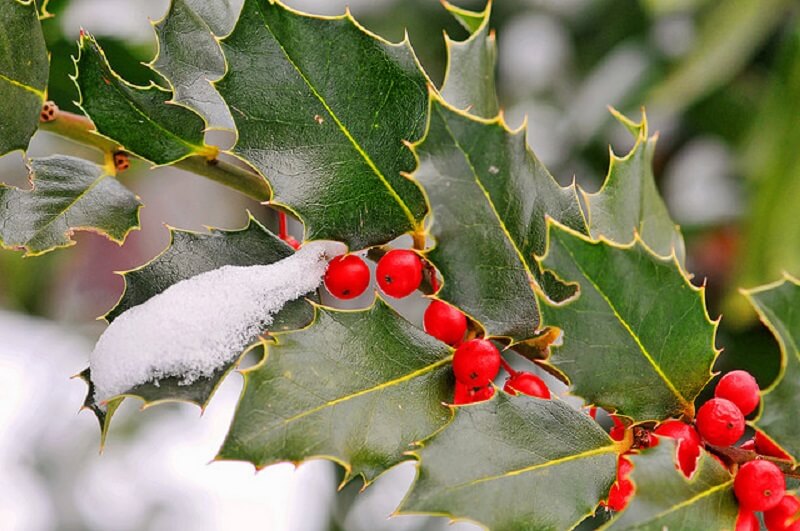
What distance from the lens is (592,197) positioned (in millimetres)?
648

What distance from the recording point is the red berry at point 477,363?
55cm

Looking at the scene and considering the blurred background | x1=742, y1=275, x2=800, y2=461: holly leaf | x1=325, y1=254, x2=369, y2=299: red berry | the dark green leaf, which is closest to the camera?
x1=742, y1=275, x2=800, y2=461: holly leaf

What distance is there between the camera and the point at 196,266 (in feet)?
1.90

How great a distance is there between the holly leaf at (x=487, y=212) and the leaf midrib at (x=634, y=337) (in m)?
0.05

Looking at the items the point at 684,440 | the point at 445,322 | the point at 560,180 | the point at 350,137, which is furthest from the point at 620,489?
the point at 560,180

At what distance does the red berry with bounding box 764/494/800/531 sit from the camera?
54cm

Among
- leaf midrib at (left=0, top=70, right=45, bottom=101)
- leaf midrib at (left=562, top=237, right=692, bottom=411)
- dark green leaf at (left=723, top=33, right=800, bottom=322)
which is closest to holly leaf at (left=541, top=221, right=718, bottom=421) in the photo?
leaf midrib at (left=562, top=237, right=692, bottom=411)

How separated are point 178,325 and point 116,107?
0.17 metres

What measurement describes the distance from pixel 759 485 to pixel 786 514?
0.04 meters

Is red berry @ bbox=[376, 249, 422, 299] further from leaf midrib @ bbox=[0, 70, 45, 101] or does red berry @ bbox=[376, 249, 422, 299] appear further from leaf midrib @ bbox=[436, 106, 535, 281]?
leaf midrib @ bbox=[0, 70, 45, 101]

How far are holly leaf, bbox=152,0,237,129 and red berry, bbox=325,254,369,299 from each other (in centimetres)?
13

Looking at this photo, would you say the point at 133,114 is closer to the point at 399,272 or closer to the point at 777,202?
the point at 399,272

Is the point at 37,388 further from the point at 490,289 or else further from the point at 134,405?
the point at 490,289

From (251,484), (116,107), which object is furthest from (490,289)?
(251,484)
